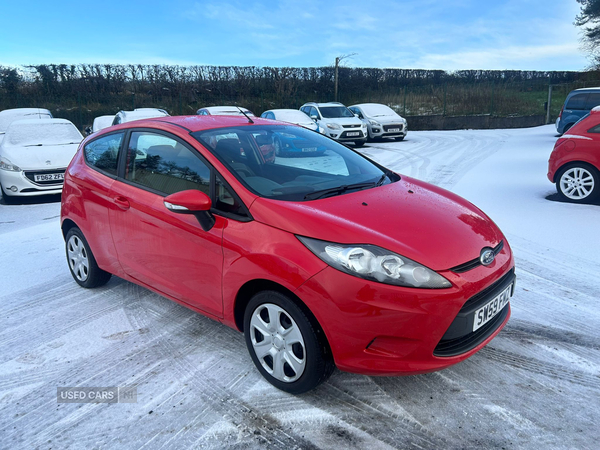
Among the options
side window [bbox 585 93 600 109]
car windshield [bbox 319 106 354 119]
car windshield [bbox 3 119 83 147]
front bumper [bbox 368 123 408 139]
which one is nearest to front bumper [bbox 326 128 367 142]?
car windshield [bbox 319 106 354 119]

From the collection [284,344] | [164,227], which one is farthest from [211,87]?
[284,344]

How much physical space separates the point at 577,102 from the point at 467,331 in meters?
14.9

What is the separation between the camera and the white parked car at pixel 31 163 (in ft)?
28.4

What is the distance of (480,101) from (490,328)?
2648 centimetres

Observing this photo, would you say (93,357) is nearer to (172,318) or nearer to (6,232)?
(172,318)

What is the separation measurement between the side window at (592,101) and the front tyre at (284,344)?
14827 millimetres

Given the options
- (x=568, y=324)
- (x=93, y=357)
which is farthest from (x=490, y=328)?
(x=93, y=357)

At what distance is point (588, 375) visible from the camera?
9.75 feet

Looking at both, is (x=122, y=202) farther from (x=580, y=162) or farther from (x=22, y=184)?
(x=580, y=162)

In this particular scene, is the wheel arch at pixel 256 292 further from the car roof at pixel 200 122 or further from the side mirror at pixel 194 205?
the car roof at pixel 200 122

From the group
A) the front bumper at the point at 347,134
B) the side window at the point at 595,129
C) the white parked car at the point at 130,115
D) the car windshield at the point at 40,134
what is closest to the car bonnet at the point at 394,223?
the side window at the point at 595,129

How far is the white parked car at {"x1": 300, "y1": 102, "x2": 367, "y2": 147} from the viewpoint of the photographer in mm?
17203

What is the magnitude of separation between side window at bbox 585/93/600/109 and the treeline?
12517 mm

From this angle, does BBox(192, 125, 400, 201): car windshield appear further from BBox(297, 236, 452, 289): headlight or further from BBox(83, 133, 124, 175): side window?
BBox(83, 133, 124, 175): side window
